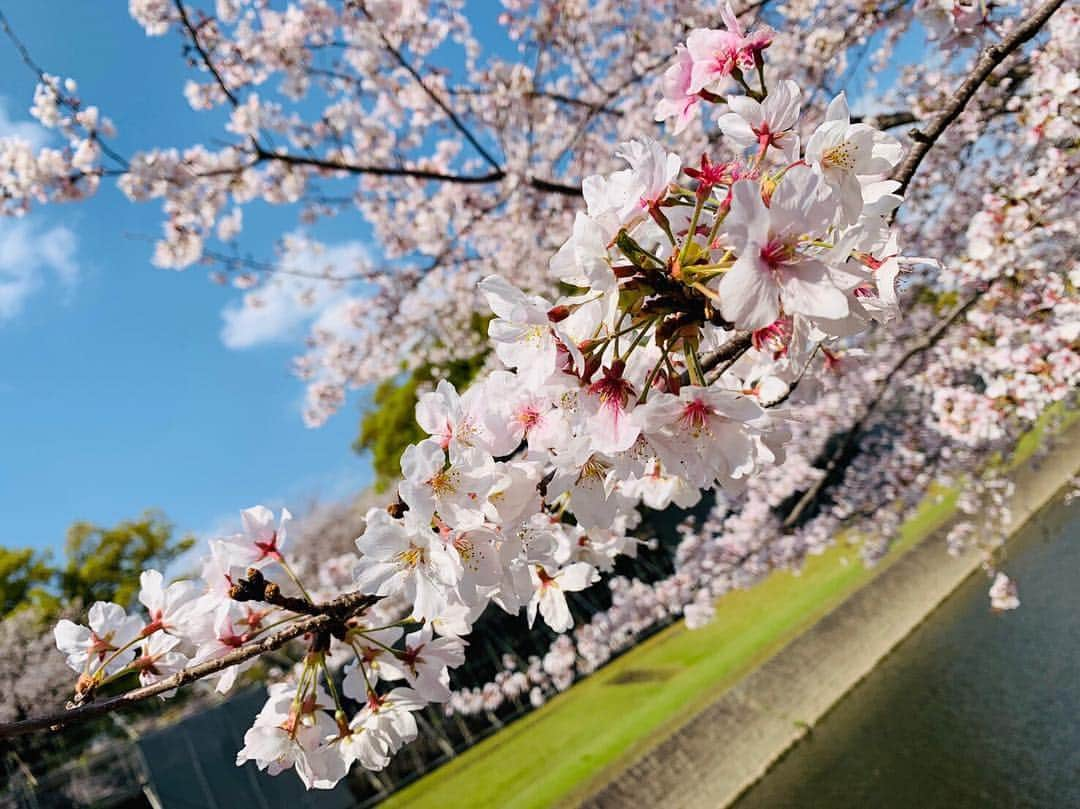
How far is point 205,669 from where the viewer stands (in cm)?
85

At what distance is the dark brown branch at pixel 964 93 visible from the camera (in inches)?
40.8

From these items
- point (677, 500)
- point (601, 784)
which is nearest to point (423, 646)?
point (677, 500)

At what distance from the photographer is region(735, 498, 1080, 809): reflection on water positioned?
15.2ft

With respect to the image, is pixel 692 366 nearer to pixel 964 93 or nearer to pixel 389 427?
pixel 964 93

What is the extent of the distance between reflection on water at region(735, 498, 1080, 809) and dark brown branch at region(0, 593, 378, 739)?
5340 millimetres

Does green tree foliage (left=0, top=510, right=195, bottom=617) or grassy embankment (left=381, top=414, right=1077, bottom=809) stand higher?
green tree foliage (left=0, top=510, right=195, bottom=617)

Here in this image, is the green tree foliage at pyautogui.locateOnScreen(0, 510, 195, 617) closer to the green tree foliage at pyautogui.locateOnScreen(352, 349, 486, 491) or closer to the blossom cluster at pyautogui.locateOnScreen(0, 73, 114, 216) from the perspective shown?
the green tree foliage at pyautogui.locateOnScreen(352, 349, 486, 491)

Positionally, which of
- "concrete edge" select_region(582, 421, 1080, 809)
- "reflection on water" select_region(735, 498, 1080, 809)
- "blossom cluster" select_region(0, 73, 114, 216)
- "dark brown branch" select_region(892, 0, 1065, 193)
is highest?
"blossom cluster" select_region(0, 73, 114, 216)

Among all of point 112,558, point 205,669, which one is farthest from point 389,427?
point 205,669

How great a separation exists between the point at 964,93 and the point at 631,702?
695cm

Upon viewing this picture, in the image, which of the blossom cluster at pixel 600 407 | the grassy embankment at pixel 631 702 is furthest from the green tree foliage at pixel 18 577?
the blossom cluster at pixel 600 407

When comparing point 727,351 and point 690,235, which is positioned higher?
point 690,235

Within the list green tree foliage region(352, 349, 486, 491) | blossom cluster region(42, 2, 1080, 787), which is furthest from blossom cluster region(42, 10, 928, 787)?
green tree foliage region(352, 349, 486, 491)

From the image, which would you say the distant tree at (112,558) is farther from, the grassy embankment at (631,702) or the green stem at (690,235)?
the green stem at (690,235)
